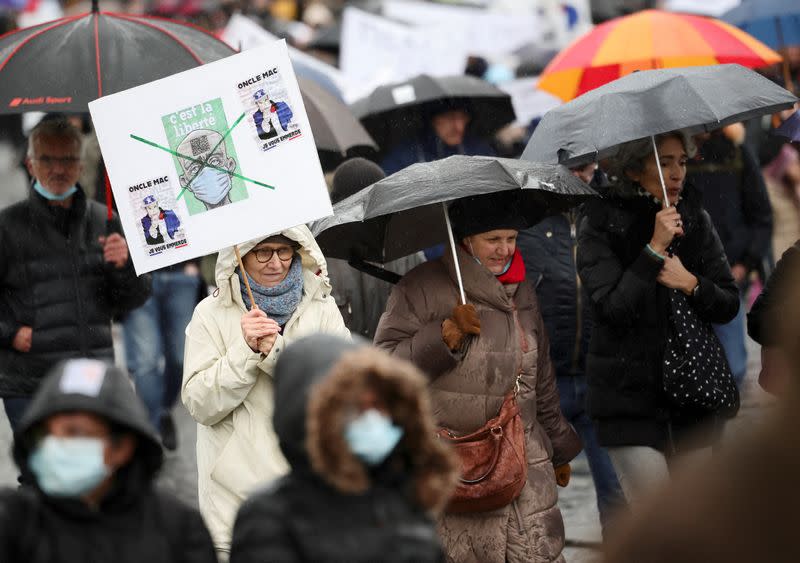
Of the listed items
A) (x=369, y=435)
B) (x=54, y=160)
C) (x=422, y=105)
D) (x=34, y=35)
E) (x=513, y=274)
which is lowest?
(x=513, y=274)

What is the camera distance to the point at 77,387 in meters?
3.63

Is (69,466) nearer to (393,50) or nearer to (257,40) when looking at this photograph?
(257,40)

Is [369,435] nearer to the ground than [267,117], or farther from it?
nearer to the ground

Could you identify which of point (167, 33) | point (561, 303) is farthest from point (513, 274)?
point (167, 33)

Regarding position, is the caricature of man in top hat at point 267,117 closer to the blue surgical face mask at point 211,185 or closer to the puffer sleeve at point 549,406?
the blue surgical face mask at point 211,185

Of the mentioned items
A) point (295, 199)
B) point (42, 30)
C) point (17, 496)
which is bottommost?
point (17, 496)

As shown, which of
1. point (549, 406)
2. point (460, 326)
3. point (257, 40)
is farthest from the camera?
point (257, 40)

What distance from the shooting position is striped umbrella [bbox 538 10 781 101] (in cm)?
741

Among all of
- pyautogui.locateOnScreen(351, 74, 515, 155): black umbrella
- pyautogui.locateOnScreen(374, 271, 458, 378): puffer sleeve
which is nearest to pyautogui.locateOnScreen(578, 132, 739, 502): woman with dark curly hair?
pyautogui.locateOnScreen(374, 271, 458, 378): puffer sleeve

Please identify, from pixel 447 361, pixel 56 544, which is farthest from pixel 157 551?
pixel 447 361

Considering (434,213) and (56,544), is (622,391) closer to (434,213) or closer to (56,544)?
(434,213)

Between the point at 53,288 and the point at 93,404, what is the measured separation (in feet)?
10.8

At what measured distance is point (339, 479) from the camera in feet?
11.4

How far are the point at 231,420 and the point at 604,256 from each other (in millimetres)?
1822
